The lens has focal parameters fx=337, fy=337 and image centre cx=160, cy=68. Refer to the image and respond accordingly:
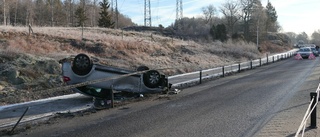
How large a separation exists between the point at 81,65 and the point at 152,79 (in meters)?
2.84

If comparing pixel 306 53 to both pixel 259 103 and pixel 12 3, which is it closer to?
pixel 259 103

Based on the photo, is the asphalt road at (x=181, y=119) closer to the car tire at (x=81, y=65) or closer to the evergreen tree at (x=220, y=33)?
the car tire at (x=81, y=65)

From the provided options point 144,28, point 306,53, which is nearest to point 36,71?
point 306,53

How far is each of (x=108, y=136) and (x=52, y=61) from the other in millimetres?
10360

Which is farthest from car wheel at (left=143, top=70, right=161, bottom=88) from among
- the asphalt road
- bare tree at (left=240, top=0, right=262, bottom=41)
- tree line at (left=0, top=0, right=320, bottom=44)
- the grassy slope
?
bare tree at (left=240, top=0, right=262, bottom=41)

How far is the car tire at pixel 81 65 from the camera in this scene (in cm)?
1129

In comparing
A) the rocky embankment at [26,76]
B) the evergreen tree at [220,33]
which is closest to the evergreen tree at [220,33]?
the evergreen tree at [220,33]

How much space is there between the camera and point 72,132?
7.60 metres

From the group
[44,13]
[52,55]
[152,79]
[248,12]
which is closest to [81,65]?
[152,79]

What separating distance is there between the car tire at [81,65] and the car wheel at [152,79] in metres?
2.20

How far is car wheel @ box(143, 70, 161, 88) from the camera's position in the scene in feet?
41.3

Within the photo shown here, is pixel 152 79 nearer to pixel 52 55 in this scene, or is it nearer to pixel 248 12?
pixel 52 55

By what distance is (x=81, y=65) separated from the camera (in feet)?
37.3

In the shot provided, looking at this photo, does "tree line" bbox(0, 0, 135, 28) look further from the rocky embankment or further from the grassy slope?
the rocky embankment
